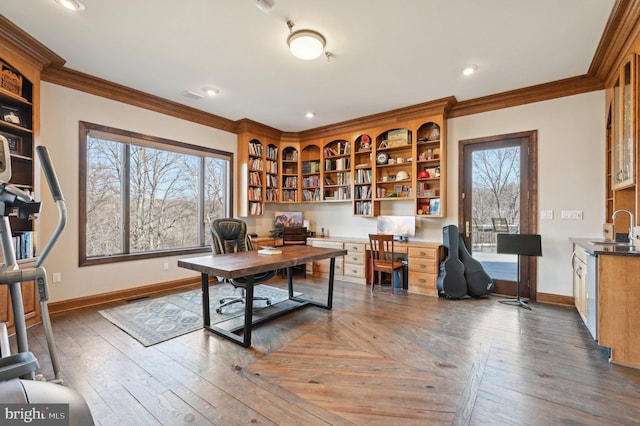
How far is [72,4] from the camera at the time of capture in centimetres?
234

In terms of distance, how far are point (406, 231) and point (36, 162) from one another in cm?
478

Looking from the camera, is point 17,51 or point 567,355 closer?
point 567,355

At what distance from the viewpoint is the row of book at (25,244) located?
2.84m

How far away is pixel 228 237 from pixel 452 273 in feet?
9.96

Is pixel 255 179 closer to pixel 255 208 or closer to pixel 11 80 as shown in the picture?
pixel 255 208

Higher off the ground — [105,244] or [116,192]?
[116,192]

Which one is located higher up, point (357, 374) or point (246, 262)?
point (246, 262)

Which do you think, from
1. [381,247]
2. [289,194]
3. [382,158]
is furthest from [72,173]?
[382,158]

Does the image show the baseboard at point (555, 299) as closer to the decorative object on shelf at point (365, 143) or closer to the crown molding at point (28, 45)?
the decorative object on shelf at point (365, 143)

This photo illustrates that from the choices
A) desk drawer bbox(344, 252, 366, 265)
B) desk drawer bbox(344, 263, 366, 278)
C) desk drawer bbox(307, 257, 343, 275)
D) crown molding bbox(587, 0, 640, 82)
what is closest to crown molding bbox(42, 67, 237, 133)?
desk drawer bbox(307, 257, 343, 275)

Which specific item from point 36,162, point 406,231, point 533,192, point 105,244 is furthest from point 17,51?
point 533,192

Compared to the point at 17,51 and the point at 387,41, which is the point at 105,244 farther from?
the point at 387,41

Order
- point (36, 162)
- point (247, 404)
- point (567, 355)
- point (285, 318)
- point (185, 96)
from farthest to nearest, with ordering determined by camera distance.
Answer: point (185, 96)
point (285, 318)
point (36, 162)
point (567, 355)
point (247, 404)

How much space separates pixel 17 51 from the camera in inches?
112
